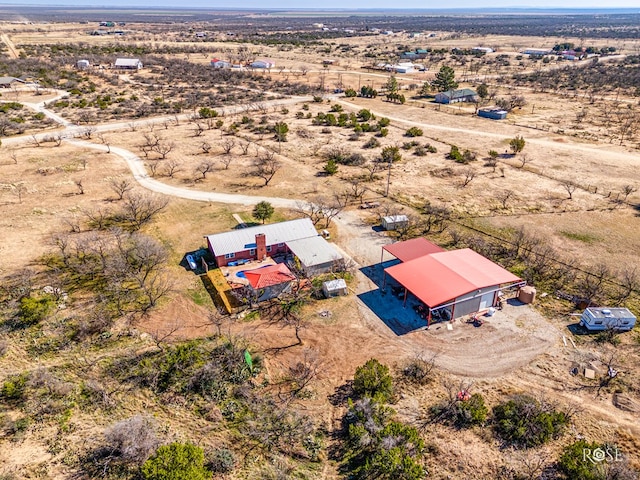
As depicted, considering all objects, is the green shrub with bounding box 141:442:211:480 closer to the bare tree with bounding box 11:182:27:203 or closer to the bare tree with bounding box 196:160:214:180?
the bare tree with bounding box 196:160:214:180

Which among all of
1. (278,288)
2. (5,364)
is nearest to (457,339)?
(278,288)

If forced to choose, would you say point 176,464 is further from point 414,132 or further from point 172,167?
point 414,132

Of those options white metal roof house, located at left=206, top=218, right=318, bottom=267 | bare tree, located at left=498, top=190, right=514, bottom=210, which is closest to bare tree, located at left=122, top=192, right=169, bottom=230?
white metal roof house, located at left=206, top=218, right=318, bottom=267

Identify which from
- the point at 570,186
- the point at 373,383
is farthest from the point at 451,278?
the point at 570,186

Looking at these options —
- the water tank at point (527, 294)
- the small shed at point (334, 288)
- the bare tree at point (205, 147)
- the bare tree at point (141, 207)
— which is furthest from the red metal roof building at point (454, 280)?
the bare tree at point (205, 147)

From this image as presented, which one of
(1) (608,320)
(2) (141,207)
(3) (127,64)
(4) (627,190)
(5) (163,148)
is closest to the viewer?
(1) (608,320)

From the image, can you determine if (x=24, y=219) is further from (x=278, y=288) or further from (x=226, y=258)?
(x=278, y=288)
